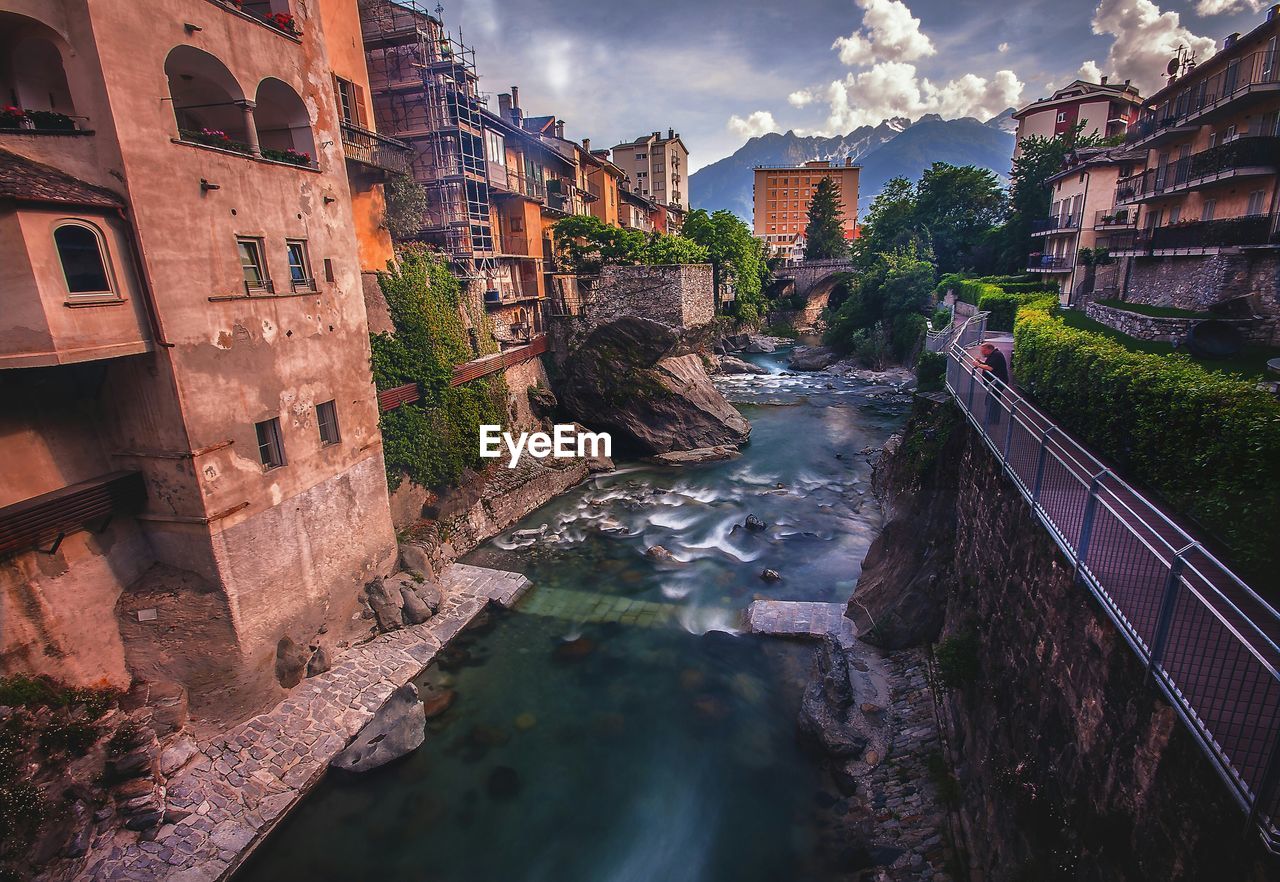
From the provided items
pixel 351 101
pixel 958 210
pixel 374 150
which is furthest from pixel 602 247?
pixel 958 210

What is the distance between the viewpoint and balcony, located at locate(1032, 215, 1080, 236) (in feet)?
115

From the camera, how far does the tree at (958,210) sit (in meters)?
51.2

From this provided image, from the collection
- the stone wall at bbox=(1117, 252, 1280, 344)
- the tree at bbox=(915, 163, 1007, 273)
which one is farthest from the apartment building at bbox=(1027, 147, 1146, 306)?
the tree at bbox=(915, 163, 1007, 273)

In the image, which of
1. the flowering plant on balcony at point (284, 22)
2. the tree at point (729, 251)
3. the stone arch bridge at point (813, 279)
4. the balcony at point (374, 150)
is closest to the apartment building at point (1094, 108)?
the stone arch bridge at point (813, 279)

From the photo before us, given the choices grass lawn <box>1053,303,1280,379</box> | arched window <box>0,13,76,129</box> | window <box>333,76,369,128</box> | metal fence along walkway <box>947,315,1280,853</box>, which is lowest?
metal fence along walkway <box>947,315,1280,853</box>

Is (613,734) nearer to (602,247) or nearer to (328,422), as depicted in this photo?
(328,422)

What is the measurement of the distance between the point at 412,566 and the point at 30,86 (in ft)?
40.5

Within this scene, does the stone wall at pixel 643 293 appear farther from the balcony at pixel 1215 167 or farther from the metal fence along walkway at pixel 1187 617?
the metal fence along walkway at pixel 1187 617

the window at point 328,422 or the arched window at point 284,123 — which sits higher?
the arched window at point 284,123

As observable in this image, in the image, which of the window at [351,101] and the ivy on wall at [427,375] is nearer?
the ivy on wall at [427,375]

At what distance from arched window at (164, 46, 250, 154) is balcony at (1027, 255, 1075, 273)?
Result: 37.8 m

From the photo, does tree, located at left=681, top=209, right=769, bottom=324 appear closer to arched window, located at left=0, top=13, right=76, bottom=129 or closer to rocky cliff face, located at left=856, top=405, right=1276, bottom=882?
rocky cliff face, located at left=856, top=405, right=1276, bottom=882

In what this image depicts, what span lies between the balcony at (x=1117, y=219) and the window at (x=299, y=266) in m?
35.2

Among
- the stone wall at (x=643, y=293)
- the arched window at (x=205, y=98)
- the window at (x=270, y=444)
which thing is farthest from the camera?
the stone wall at (x=643, y=293)
